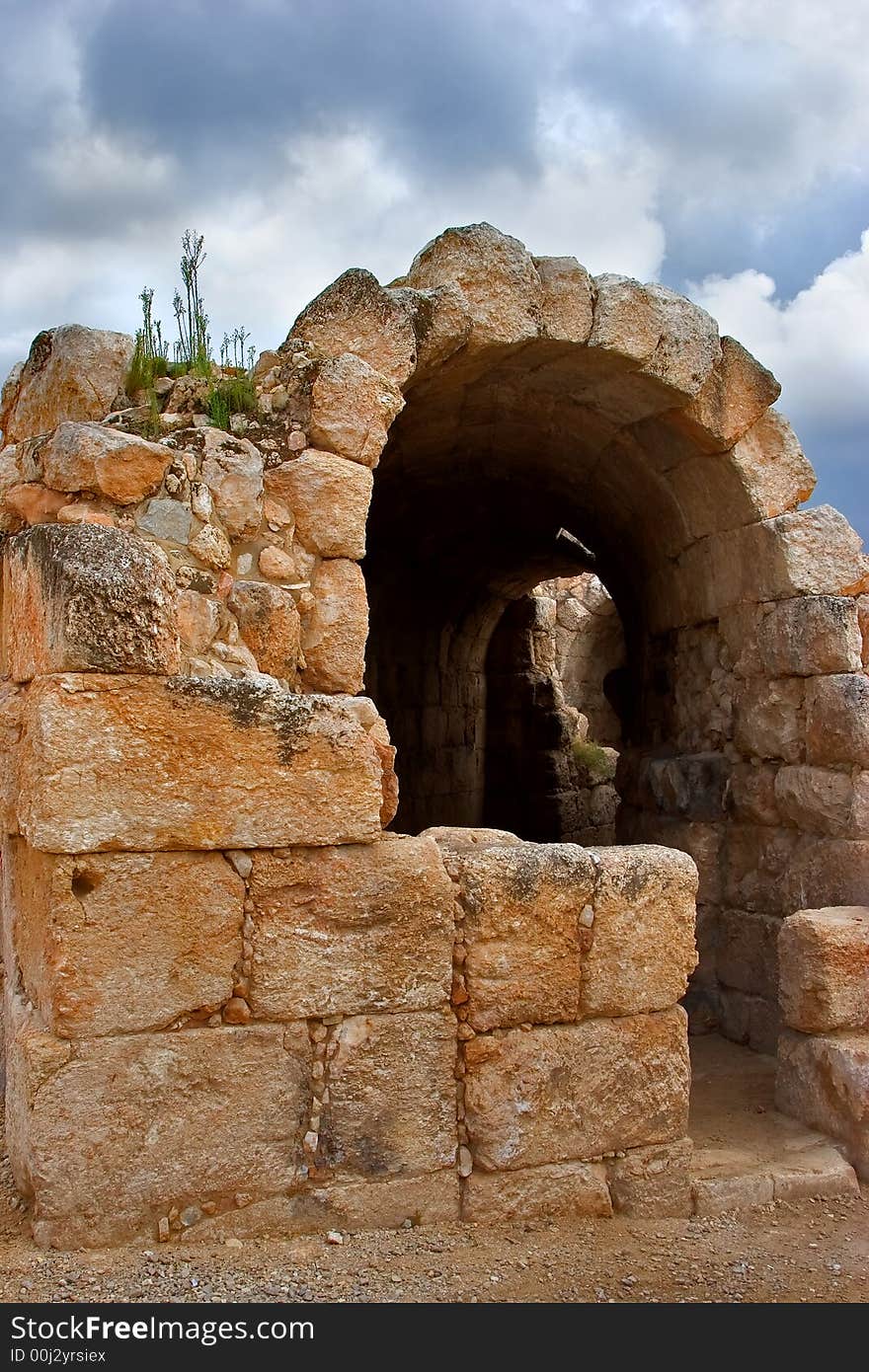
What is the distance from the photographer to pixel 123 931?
9.67 feet

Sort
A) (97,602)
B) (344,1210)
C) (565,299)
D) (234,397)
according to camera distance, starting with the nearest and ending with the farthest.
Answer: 1. (97,602)
2. (344,1210)
3. (234,397)
4. (565,299)

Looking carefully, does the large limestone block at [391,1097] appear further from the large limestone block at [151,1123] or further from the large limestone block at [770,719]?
the large limestone block at [770,719]

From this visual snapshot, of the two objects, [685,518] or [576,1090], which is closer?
[576,1090]

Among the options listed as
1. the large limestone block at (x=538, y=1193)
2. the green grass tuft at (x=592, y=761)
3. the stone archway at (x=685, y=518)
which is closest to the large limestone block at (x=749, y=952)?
the stone archway at (x=685, y=518)

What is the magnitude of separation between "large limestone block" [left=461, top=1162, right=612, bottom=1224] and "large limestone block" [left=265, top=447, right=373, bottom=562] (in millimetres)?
2079

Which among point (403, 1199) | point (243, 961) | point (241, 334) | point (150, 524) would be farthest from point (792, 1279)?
point (241, 334)

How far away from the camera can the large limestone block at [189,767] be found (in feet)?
9.46

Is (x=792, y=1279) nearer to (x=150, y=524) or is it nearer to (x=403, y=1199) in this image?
(x=403, y=1199)

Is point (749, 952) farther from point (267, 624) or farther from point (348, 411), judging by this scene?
point (348, 411)

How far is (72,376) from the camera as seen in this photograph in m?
3.60

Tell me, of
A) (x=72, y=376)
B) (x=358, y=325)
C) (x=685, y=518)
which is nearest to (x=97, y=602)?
(x=72, y=376)

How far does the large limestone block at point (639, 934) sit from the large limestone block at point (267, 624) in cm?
123

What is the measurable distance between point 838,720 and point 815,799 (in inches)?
14.5

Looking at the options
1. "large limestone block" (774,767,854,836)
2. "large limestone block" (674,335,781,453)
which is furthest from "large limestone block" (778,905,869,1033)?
"large limestone block" (674,335,781,453)
